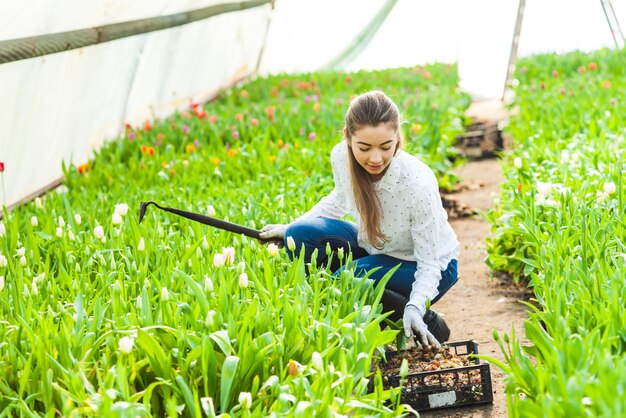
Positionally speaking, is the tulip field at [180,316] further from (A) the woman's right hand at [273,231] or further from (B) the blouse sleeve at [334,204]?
(B) the blouse sleeve at [334,204]

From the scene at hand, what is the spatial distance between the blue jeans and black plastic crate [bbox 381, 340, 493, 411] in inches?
17.2

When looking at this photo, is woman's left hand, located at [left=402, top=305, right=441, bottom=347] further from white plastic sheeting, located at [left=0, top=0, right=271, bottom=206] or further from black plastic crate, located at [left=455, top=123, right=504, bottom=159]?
black plastic crate, located at [left=455, top=123, right=504, bottom=159]

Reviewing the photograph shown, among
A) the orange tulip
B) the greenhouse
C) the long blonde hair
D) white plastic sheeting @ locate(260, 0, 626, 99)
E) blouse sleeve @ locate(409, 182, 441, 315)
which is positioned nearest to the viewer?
the greenhouse

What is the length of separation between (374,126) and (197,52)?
5.57 metres

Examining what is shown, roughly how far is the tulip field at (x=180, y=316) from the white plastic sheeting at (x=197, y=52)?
2.13ft

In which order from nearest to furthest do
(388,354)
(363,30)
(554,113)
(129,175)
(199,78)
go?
(388,354)
(129,175)
(554,113)
(199,78)
(363,30)

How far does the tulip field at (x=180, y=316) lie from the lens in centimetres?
A: 215

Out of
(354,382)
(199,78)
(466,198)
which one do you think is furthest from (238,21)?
(354,382)

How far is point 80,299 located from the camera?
2508 millimetres

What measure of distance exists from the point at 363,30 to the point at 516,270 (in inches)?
288

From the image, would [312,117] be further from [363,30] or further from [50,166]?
[363,30]

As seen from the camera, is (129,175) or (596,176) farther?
(129,175)

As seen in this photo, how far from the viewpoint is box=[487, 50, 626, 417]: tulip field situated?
1.98 m

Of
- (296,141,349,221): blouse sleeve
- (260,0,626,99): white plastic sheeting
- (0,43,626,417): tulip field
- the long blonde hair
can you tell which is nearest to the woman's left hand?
(0,43,626,417): tulip field
